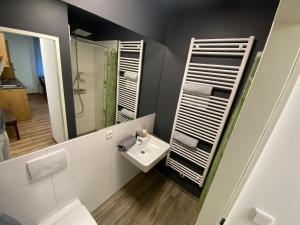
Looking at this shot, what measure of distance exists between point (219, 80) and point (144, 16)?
1091mm

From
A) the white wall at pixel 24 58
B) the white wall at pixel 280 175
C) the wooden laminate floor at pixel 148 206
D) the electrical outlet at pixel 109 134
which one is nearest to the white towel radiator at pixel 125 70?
the electrical outlet at pixel 109 134

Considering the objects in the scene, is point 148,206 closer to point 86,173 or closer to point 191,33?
point 86,173

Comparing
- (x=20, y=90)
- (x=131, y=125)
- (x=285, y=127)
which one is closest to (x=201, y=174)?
(x=131, y=125)

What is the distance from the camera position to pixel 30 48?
86 cm

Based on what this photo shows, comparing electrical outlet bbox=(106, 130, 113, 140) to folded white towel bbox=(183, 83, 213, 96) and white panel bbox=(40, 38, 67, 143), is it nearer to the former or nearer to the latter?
white panel bbox=(40, 38, 67, 143)

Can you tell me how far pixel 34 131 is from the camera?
0.99m

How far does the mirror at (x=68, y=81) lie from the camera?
86 centimetres

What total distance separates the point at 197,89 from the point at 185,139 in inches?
26.8

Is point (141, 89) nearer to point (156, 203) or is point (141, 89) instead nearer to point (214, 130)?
point (214, 130)

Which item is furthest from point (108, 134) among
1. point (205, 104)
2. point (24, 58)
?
point (205, 104)

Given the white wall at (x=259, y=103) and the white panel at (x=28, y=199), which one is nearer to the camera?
the white wall at (x=259, y=103)

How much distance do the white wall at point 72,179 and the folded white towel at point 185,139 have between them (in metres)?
0.54

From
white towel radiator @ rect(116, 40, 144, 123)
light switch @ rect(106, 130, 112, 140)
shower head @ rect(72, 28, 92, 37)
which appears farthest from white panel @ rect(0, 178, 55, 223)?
shower head @ rect(72, 28, 92, 37)

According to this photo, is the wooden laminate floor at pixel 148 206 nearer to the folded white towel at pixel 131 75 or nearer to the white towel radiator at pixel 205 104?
the white towel radiator at pixel 205 104
